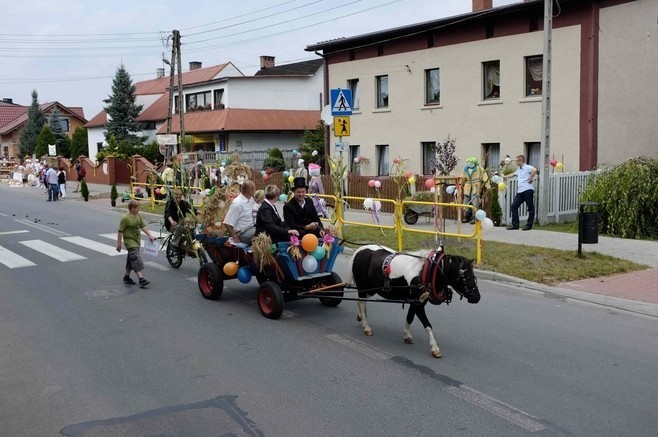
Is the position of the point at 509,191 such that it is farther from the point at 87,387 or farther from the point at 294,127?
the point at 294,127

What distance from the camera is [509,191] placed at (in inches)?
717

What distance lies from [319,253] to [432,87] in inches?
807

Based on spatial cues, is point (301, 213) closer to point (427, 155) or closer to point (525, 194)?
point (525, 194)

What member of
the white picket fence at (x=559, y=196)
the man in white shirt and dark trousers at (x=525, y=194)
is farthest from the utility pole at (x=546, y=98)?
the white picket fence at (x=559, y=196)

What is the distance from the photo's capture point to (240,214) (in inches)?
387

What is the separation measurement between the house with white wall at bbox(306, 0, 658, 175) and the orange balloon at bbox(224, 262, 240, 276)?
15811mm

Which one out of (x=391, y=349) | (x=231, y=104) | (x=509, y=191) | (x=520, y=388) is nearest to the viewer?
(x=520, y=388)

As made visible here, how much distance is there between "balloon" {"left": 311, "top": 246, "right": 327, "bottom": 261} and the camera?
29.2 ft

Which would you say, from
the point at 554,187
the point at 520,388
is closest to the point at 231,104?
the point at 554,187

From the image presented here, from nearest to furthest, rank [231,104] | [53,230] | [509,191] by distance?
[509,191] < [53,230] < [231,104]

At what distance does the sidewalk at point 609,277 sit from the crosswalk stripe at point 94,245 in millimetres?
8226

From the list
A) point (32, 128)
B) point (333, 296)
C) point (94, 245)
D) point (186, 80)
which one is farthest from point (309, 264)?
point (32, 128)

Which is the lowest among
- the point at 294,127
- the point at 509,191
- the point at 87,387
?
the point at 87,387

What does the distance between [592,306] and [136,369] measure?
646cm
